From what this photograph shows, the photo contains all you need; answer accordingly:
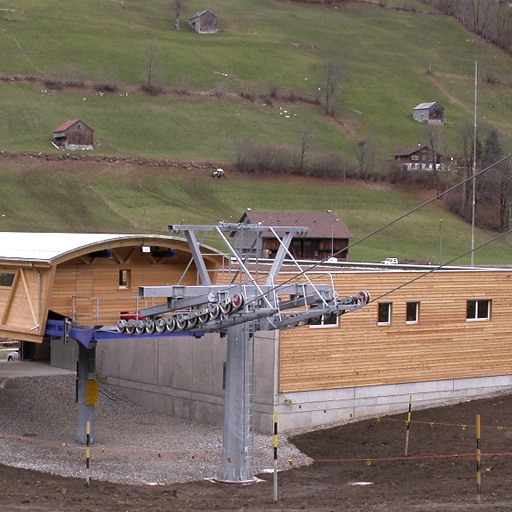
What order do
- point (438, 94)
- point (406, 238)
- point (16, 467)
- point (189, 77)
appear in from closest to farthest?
point (16, 467) < point (406, 238) < point (189, 77) < point (438, 94)

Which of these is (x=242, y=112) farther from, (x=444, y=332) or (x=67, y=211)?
(x=444, y=332)

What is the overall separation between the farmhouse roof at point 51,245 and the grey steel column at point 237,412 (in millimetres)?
5221

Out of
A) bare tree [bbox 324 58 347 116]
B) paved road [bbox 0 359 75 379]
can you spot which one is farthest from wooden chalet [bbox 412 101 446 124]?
paved road [bbox 0 359 75 379]

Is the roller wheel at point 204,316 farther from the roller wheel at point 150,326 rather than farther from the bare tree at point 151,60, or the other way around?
the bare tree at point 151,60

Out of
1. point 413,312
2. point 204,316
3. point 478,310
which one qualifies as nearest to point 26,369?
point 413,312

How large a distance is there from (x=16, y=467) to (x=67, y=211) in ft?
268

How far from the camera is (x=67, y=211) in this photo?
104 meters

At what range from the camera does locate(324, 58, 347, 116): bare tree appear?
159 m

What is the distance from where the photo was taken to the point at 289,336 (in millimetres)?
29047

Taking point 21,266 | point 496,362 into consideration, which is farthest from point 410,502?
point 496,362

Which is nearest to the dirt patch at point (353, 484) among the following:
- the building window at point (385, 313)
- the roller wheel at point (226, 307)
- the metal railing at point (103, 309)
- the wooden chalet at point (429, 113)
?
the building window at point (385, 313)

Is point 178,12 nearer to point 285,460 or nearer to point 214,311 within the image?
point 285,460

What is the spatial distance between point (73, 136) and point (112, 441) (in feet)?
327

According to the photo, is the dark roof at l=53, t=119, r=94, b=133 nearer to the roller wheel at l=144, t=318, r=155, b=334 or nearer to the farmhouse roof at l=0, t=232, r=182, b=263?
the farmhouse roof at l=0, t=232, r=182, b=263
